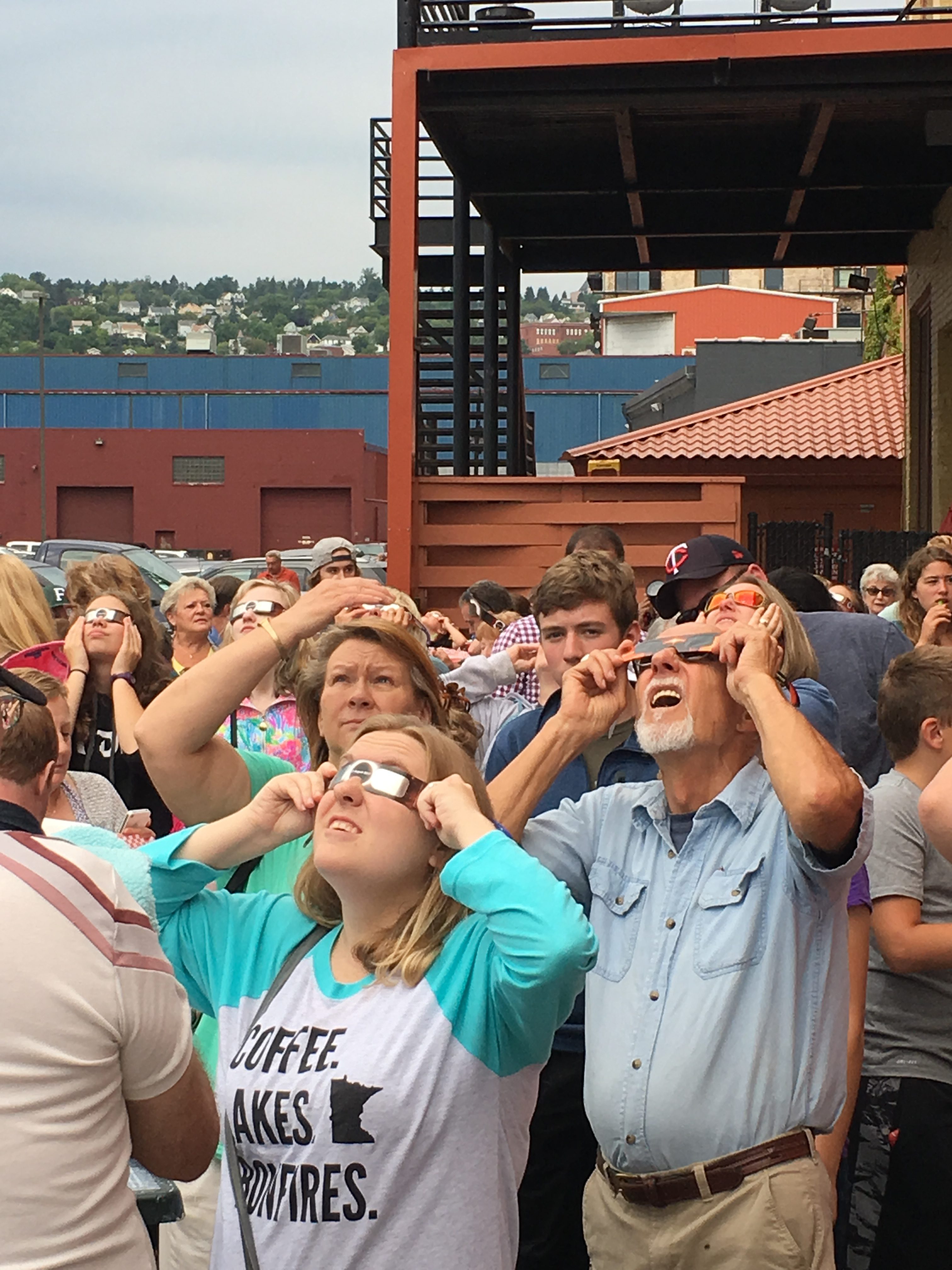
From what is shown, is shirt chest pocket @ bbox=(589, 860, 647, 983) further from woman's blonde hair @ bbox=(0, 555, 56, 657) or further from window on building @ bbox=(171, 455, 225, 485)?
window on building @ bbox=(171, 455, 225, 485)

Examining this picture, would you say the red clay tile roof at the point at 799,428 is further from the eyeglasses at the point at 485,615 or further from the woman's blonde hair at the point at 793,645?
the woman's blonde hair at the point at 793,645

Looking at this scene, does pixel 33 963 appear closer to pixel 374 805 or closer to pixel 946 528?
pixel 374 805

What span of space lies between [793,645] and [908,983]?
3.16 ft

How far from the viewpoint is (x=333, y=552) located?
761 centimetres

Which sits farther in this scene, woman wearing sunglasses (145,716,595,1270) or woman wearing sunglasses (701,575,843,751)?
woman wearing sunglasses (701,575,843,751)

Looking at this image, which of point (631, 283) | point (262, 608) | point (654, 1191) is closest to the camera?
point (654, 1191)

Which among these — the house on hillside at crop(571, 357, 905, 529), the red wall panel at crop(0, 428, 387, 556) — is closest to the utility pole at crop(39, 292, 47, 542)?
the red wall panel at crop(0, 428, 387, 556)

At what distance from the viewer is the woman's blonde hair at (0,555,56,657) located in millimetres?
5797

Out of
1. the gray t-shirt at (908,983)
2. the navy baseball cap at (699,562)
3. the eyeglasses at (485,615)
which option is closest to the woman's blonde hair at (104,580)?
the navy baseball cap at (699,562)

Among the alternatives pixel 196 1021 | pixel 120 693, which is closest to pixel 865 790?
pixel 196 1021

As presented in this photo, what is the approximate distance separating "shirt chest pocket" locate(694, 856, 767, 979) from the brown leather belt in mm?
339

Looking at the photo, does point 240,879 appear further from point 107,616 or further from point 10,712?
point 107,616

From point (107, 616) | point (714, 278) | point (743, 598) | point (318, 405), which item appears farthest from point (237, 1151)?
point (714, 278)

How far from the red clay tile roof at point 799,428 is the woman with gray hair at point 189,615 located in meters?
21.7
